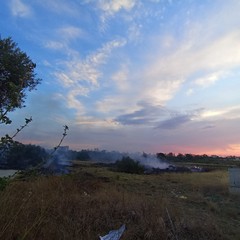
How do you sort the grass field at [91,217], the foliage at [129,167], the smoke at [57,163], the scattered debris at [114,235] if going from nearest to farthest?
the smoke at [57,163], the grass field at [91,217], the scattered debris at [114,235], the foliage at [129,167]

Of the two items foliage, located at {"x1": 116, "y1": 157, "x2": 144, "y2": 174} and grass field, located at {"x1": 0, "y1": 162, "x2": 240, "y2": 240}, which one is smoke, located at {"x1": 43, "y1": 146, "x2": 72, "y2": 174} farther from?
foliage, located at {"x1": 116, "y1": 157, "x2": 144, "y2": 174}

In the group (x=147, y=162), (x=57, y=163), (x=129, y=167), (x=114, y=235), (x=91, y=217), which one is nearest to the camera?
(x=114, y=235)

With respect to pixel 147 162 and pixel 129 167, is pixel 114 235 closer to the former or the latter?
pixel 129 167

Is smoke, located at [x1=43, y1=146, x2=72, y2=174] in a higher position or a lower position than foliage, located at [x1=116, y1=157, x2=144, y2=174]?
lower

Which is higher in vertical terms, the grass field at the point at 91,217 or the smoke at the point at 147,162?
the smoke at the point at 147,162

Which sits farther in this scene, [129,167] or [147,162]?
[147,162]

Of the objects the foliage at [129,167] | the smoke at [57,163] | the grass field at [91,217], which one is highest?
the foliage at [129,167]

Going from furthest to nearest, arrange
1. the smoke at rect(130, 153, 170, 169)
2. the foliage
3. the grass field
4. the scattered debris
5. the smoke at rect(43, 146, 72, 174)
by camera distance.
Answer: the smoke at rect(130, 153, 170, 169) < the foliage < the scattered debris < the grass field < the smoke at rect(43, 146, 72, 174)

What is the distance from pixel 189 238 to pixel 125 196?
2744 millimetres

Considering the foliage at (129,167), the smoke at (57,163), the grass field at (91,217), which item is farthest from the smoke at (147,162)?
the grass field at (91,217)

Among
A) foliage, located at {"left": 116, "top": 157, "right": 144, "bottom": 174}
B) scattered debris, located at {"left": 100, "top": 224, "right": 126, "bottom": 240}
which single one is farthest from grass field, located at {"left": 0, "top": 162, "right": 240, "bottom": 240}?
foliage, located at {"left": 116, "top": 157, "right": 144, "bottom": 174}

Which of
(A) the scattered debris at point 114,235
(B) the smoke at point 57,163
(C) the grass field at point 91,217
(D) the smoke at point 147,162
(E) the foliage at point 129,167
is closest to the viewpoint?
(B) the smoke at point 57,163

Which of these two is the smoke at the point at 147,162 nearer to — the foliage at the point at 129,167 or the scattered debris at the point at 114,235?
the foliage at the point at 129,167

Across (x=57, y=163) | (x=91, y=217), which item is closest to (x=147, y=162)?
(x=57, y=163)
